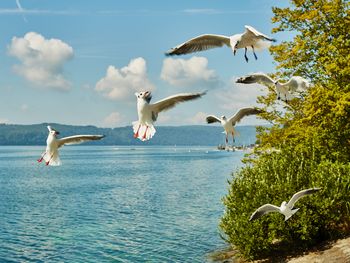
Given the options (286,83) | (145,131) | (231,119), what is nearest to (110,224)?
(231,119)

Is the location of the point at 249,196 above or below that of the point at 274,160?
below

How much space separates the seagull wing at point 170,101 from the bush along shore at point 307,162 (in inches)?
594

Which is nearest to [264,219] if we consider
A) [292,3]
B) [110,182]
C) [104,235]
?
[292,3]

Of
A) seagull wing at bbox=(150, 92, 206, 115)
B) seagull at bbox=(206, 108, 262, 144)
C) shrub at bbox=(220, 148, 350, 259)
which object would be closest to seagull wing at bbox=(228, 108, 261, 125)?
seagull at bbox=(206, 108, 262, 144)

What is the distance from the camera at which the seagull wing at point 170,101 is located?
11.1 meters

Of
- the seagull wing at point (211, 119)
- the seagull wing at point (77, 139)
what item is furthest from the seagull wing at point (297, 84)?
the seagull wing at point (77, 139)

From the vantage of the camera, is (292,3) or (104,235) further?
(104,235)

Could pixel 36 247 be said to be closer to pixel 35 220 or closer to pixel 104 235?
pixel 104 235

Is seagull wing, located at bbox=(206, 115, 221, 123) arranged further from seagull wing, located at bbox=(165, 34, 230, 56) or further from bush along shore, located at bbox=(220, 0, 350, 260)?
bush along shore, located at bbox=(220, 0, 350, 260)

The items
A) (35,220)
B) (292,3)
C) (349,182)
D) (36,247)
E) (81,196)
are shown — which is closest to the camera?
(349,182)

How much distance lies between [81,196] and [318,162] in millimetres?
51524

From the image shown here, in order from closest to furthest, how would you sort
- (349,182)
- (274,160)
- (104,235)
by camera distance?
(349,182) < (274,160) < (104,235)

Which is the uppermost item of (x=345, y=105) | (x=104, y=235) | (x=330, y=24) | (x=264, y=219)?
(x=330, y=24)

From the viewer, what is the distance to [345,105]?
1070 inches
